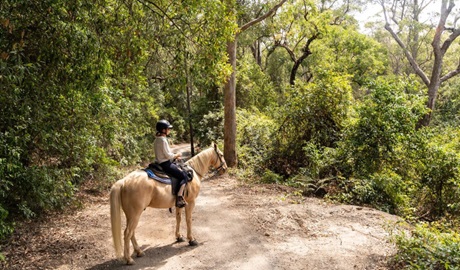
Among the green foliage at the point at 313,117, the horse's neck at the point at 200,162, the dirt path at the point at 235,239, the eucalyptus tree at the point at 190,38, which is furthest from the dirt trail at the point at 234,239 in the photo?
the green foliage at the point at 313,117

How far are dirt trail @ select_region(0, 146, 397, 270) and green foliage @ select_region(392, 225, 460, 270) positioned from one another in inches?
18.7

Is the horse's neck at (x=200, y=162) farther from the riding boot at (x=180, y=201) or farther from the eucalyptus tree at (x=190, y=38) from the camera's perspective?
the eucalyptus tree at (x=190, y=38)

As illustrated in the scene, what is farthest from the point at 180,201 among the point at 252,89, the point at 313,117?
the point at 252,89

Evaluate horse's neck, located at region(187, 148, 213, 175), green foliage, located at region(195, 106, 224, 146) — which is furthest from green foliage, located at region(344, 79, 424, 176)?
green foliage, located at region(195, 106, 224, 146)

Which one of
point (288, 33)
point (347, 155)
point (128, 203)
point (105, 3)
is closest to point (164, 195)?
point (128, 203)

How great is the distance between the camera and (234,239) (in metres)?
6.96

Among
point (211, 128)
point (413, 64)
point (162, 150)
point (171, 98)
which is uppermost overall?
point (413, 64)

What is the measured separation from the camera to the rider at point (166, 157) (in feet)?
20.2

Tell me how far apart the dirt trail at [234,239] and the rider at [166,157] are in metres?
1.21

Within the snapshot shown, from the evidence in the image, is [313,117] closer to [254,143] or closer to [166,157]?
[254,143]

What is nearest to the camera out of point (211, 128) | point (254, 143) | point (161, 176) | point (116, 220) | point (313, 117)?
point (116, 220)

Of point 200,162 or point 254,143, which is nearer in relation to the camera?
point 200,162

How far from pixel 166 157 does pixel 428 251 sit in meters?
4.79

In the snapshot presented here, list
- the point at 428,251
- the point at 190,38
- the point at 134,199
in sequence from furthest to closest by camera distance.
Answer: the point at 190,38, the point at 134,199, the point at 428,251
